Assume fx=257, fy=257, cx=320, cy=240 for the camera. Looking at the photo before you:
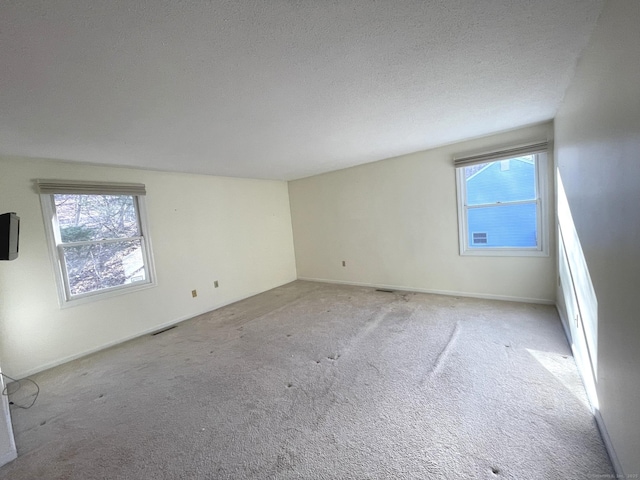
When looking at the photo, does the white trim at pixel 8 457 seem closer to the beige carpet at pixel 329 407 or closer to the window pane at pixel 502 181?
the beige carpet at pixel 329 407

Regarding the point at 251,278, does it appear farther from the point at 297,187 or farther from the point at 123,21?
the point at 123,21

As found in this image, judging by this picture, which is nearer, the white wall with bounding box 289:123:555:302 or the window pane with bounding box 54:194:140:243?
the window pane with bounding box 54:194:140:243

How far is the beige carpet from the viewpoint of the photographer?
1384 millimetres

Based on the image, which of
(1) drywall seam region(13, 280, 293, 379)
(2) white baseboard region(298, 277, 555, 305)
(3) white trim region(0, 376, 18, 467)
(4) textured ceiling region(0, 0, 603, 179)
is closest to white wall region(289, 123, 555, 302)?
(2) white baseboard region(298, 277, 555, 305)

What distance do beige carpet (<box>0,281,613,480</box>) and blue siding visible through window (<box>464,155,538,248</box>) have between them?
91 centimetres

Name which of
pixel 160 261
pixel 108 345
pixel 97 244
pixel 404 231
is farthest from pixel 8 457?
pixel 404 231

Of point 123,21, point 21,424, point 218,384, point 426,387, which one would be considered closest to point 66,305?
point 21,424

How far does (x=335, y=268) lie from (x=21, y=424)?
4.15 m

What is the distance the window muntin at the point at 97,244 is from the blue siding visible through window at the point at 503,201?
4525 mm

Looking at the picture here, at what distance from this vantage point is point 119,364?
2.66 metres

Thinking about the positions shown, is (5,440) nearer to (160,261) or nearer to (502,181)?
(160,261)

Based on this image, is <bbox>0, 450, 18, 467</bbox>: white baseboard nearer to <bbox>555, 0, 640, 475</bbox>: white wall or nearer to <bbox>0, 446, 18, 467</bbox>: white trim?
<bbox>0, 446, 18, 467</bbox>: white trim

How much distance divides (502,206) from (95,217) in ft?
16.9

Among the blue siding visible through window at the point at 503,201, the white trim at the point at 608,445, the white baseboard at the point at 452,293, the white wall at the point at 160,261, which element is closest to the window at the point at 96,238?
the white wall at the point at 160,261
